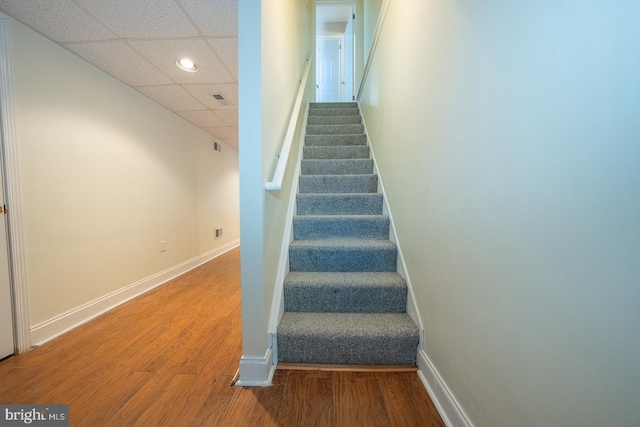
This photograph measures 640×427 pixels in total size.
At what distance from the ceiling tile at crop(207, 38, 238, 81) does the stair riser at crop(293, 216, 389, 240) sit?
4.59 ft

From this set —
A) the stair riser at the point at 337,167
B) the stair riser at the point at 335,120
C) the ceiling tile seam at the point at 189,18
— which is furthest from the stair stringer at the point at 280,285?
the stair riser at the point at 335,120

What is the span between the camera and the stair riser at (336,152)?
2414 millimetres

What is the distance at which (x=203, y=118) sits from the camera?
9.55ft

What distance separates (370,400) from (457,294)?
630mm

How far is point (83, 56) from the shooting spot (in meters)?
1.68

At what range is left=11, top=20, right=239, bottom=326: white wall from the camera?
1.41m

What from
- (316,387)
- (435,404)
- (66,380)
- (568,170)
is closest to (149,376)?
(66,380)

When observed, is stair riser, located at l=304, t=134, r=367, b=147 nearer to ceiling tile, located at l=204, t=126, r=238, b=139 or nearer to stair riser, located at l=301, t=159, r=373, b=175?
stair riser, located at l=301, t=159, r=373, b=175

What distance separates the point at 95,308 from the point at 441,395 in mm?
2527

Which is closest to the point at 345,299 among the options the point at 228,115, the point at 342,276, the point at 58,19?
the point at 342,276

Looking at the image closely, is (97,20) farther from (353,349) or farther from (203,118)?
(353,349)

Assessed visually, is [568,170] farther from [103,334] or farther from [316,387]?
[103,334]

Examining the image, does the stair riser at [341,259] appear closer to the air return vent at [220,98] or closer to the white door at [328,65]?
the air return vent at [220,98]

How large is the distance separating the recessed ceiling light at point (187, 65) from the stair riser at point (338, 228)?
1.57m
